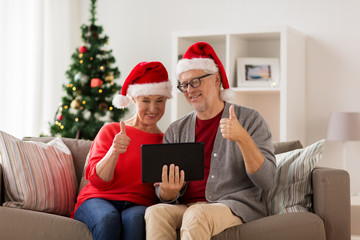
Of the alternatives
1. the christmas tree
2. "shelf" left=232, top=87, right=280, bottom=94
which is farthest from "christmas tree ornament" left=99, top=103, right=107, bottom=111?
"shelf" left=232, top=87, right=280, bottom=94

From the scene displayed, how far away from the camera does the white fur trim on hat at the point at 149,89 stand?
2562mm

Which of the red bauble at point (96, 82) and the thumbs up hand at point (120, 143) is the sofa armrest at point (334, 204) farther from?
the red bauble at point (96, 82)

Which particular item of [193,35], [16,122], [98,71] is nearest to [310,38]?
[193,35]

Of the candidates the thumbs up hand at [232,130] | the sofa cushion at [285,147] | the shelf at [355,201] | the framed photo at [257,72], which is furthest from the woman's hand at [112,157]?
the framed photo at [257,72]

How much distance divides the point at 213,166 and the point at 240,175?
0.12 metres

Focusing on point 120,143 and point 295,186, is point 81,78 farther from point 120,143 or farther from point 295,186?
point 295,186

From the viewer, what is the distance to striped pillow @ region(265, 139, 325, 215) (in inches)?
95.6

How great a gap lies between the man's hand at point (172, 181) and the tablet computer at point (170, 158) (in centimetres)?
2

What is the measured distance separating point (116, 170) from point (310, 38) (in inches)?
95.5

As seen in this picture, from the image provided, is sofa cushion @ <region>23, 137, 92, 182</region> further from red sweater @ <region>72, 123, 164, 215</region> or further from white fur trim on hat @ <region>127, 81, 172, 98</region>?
white fur trim on hat @ <region>127, 81, 172, 98</region>

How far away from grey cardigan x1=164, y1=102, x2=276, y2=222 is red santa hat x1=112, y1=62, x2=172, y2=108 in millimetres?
391

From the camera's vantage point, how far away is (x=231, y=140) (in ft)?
7.23

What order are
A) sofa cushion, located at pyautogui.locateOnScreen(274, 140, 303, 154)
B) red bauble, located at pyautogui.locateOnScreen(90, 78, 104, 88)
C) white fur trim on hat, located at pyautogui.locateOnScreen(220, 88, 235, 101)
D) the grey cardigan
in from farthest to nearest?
1. red bauble, located at pyautogui.locateOnScreen(90, 78, 104, 88)
2. sofa cushion, located at pyautogui.locateOnScreen(274, 140, 303, 154)
3. white fur trim on hat, located at pyautogui.locateOnScreen(220, 88, 235, 101)
4. the grey cardigan

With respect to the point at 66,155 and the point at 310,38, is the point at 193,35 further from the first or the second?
the point at 66,155
